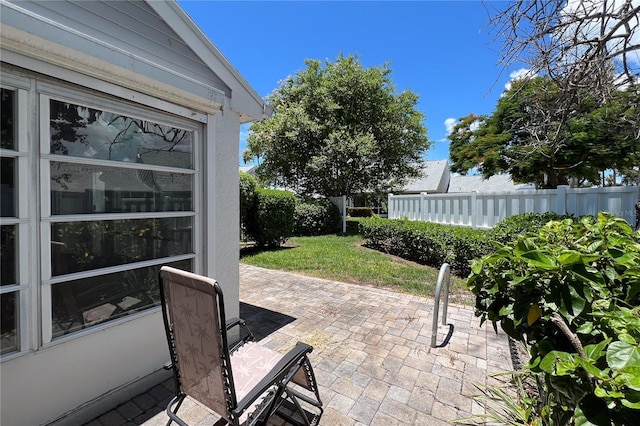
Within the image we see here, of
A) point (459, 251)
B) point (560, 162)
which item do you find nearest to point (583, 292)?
point (459, 251)

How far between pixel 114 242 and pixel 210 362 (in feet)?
5.30

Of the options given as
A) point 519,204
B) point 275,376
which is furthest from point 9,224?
point 519,204

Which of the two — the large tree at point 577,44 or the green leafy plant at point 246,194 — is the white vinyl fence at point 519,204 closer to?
the large tree at point 577,44

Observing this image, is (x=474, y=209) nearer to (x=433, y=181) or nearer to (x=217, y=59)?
(x=217, y=59)

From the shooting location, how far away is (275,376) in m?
1.88

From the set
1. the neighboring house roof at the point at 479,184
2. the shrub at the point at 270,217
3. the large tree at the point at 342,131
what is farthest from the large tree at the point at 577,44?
the neighboring house roof at the point at 479,184

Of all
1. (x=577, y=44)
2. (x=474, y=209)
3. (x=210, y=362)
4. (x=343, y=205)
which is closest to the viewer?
(x=210, y=362)

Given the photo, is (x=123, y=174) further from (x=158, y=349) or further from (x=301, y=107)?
(x=301, y=107)

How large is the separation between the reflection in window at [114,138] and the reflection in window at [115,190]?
119 mm

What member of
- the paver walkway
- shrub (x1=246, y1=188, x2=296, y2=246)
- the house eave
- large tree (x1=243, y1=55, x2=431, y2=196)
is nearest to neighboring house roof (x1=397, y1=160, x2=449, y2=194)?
large tree (x1=243, y1=55, x2=431, y2=196)

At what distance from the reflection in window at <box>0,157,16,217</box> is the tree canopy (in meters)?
6.61

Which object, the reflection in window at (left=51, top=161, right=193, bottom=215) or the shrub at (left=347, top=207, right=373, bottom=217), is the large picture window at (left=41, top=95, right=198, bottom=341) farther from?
the shrub at (left=347, top=207, right=373, bottom=217)

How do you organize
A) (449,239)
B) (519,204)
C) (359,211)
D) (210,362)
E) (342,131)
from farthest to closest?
1. (359,211)
2. (342,131)
3. (449,239)
4. (519,204)
5. (210,362)

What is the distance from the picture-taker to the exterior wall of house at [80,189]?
78.9 inches
